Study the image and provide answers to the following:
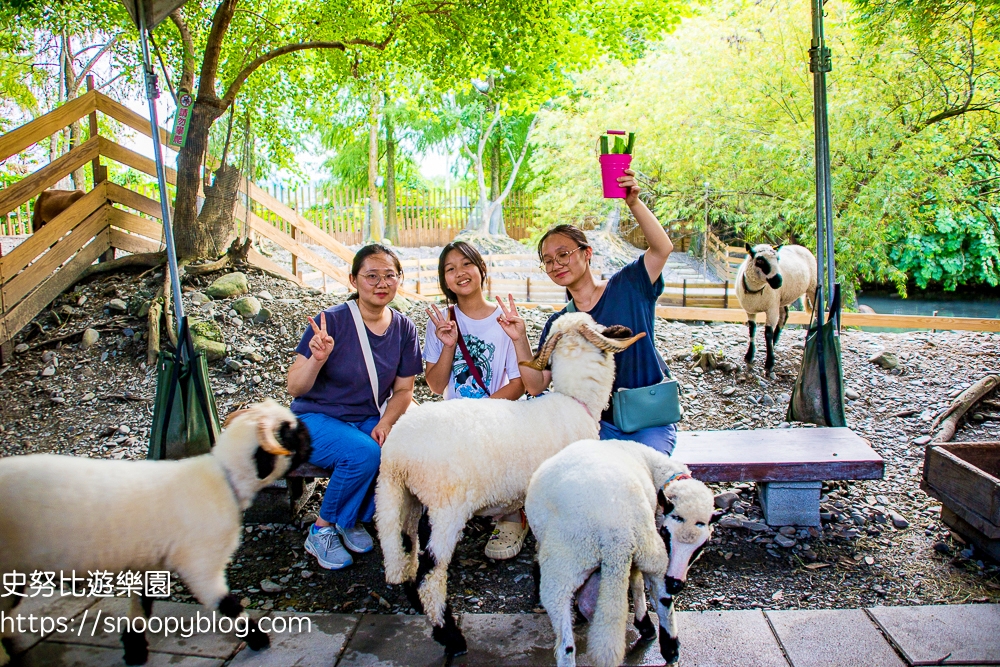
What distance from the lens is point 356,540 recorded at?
3.13 metres

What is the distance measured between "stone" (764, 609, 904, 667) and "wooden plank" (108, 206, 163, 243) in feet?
24.5

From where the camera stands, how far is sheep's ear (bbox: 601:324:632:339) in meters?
2.72

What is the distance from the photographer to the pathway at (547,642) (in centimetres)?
232

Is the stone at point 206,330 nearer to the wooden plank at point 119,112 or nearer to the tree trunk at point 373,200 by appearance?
the wooden plank at point 119,112

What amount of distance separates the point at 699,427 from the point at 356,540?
324 cm

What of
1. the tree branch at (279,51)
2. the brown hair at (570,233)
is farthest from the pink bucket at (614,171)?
the tree branch at (279,51)

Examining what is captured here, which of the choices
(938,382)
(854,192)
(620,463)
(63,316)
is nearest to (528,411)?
(620,463)

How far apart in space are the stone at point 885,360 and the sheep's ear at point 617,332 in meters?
4.97

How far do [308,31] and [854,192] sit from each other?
29.1ft

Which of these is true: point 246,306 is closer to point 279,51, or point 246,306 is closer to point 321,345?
Answer: point 279,51

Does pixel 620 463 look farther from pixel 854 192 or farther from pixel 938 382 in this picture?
pixel 854 192

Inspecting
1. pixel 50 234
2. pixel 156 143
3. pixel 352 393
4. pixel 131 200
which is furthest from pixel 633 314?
pixel 131 200

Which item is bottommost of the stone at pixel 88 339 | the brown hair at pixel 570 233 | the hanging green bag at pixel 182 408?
the hanging green bag at pixel 182 408

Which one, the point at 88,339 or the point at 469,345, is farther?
the point at 88,339
